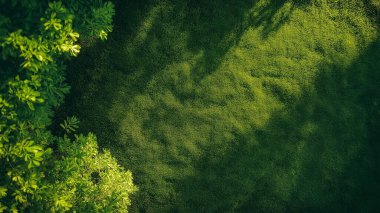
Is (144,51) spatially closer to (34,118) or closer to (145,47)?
(145,47)

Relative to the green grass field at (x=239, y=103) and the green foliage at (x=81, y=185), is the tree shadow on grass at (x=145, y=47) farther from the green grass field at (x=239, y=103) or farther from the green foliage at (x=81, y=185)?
the green foliage at (x=81, y=185)

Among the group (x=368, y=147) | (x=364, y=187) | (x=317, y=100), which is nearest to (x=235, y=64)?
(x=317, y=100)

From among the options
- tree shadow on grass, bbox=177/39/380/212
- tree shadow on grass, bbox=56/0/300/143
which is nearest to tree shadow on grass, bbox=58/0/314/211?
tree shadow on grass, bbox=56/0/300/143

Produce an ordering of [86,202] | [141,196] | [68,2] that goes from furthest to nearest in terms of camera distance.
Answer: [141,196] < [86,202] < [68,2]

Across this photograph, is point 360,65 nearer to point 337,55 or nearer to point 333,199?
point 337,55

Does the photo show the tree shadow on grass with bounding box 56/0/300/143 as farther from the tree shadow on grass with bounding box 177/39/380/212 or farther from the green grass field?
the tree shadow on grass with bounding box 177/39/380/212

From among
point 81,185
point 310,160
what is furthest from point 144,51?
point 310,160

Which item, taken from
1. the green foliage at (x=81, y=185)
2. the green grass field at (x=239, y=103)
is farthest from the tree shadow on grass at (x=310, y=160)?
the green foliage at (x=81, y=185)
